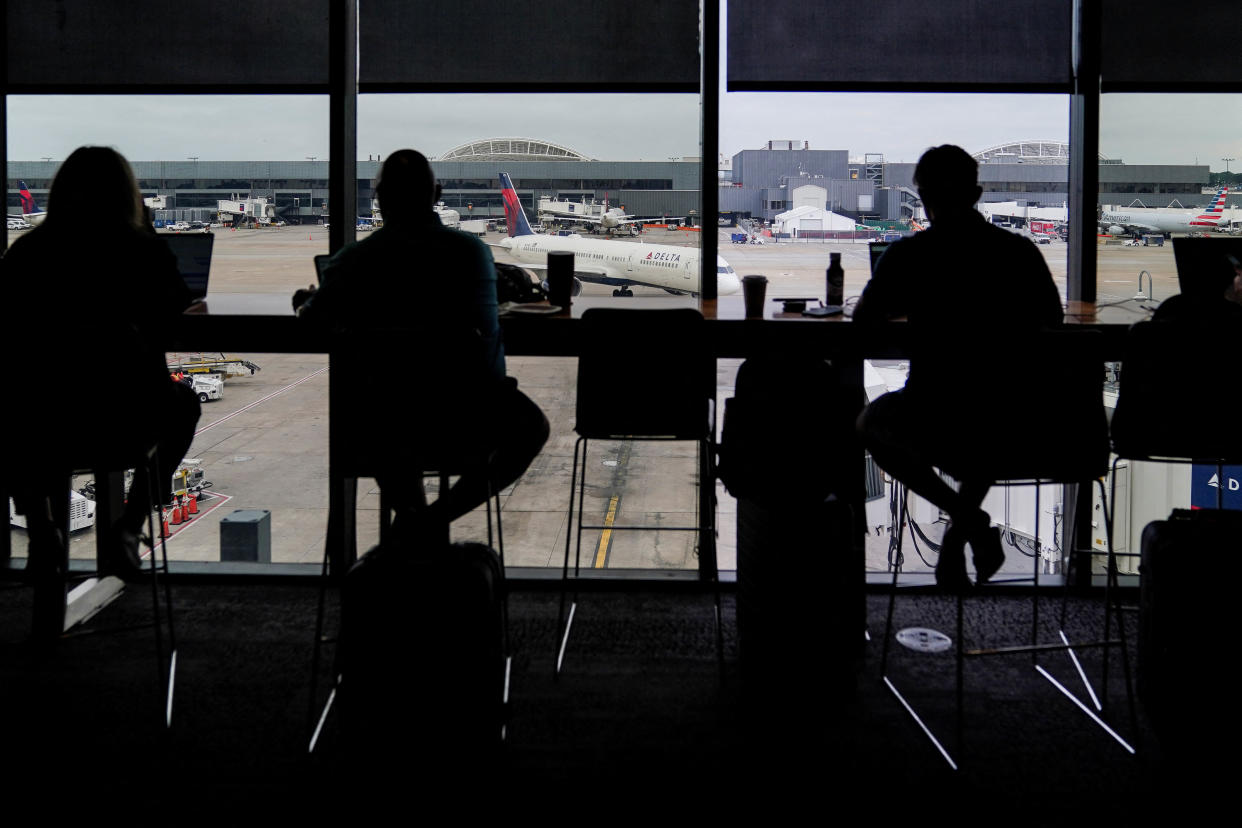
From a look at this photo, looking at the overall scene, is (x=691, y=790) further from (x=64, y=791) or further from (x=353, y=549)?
(x=353, y=549)

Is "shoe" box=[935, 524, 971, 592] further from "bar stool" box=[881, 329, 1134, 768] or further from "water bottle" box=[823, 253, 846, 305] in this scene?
"water bottle" box=[823, 253, 846, 305]

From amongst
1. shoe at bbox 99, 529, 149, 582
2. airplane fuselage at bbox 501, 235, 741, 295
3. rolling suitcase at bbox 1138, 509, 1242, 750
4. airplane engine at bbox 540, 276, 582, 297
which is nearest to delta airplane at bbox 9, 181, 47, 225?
shoe at bbox 99, 529, 149, 582

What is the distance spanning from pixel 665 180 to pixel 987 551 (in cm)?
223

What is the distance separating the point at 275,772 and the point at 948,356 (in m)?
1.69

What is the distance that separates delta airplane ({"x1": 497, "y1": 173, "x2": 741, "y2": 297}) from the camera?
3.71m

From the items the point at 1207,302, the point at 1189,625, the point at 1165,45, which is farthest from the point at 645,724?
the point at 1165,45

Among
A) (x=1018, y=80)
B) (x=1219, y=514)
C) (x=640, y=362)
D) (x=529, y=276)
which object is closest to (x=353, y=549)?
(x=529, y=276)

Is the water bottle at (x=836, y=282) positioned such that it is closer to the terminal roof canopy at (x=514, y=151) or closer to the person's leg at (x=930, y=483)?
the person's leg at (x=930, y=483)

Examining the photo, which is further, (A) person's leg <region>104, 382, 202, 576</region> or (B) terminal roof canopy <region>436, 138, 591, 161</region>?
(B) terminal roof canopy <region>436, 138, 591, 161</region>

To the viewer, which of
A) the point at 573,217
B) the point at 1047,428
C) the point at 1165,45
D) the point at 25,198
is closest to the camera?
the point at 1047,428

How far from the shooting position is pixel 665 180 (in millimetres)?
3826

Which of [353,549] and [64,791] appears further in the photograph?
[353,549]

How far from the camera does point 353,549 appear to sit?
334 cm

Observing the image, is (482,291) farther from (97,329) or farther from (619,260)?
(619,260)
